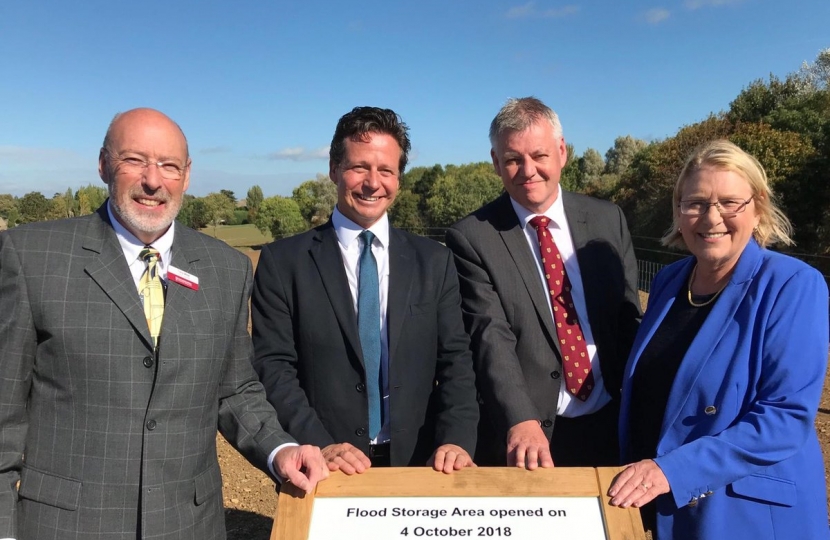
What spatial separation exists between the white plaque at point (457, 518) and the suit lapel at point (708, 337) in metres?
0.61

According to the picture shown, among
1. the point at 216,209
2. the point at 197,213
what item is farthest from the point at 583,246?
the point at 216,209

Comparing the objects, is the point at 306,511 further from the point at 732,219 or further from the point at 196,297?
the point at 732,219

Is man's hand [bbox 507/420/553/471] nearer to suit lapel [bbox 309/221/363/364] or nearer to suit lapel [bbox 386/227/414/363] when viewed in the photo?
suit lapel [bbox 386/227/414/363]

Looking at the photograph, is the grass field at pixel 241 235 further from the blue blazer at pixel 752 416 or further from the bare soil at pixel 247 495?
the blue blazer at pixel 752 416

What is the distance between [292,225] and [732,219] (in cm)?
5263

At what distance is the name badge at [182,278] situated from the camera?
2.50 meters

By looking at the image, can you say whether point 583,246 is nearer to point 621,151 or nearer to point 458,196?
point 458,196

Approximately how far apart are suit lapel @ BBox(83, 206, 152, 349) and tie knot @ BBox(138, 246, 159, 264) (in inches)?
3.3

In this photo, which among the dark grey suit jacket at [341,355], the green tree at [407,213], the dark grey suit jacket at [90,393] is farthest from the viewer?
the green tree at [407,213]

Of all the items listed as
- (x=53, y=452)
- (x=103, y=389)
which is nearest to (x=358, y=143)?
(x=103, y=389)

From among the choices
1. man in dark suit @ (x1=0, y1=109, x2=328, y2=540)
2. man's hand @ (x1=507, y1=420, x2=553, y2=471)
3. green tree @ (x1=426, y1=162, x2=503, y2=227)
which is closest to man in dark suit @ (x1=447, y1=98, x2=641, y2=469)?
man's hand @ (x1=507, y1=420, x2=553, y2=471)

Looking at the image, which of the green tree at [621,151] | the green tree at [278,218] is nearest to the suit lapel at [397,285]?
the green tree at [278,218]

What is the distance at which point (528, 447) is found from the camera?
99.7 inches

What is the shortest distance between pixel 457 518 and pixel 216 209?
202 feet
